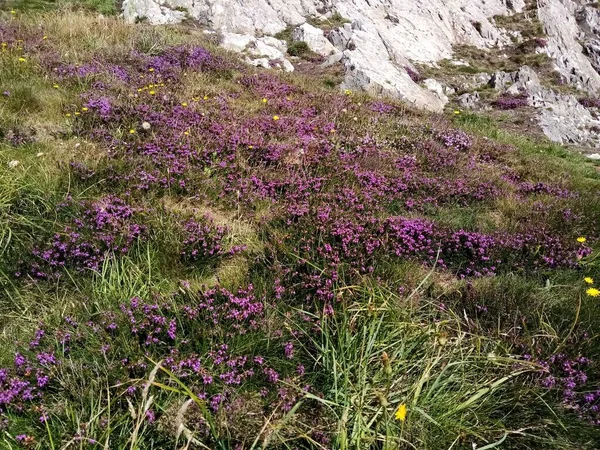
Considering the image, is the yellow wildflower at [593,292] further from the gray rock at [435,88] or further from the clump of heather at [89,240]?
the gray rock at [435,88]

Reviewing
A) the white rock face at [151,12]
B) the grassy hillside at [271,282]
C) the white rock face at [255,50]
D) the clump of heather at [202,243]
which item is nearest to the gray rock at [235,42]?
the white rock face at [255,50]

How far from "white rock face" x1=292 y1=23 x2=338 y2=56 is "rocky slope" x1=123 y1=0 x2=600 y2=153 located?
3.0 inches

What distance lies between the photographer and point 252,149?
21.5 ft

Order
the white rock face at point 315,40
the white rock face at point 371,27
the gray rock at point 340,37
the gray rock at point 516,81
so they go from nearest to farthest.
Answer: the white rock face at point 371,27 → the white rock face at point 315,40 → the gray rock at point 516,81 → the gray rock at point 340,37

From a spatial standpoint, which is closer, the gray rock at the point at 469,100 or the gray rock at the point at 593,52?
the gray rock at the point at 469,100

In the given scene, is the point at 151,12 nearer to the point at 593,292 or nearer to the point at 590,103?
Answer: the point at 593,292

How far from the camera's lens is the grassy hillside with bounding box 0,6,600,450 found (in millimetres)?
2889

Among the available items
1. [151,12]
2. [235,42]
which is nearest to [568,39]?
[235,42]

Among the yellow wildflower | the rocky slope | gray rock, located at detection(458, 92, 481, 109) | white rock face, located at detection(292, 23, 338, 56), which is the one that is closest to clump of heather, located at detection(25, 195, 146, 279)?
the yellow wildflower

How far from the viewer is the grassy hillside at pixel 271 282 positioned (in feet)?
9.48

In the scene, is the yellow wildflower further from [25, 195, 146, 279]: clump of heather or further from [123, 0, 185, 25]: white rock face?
[123, 0, 185, 25]: white rock face

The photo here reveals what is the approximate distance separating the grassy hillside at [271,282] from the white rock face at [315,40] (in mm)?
17437

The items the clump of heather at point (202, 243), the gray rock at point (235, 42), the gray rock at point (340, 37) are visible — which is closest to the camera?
the clump of heather at point (202, 243)

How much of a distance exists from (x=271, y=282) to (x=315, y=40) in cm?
2343
